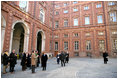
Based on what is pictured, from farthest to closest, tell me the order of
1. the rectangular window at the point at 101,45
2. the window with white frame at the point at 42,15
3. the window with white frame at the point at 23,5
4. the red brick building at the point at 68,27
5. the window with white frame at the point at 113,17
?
the rectangular window at the point at 101,45 → the window with white frame at the point at 113,17 → the window with white frame at the point at 42,15 → the red brick building at the point at 68,27 → the window with white frame at the point at 23,5

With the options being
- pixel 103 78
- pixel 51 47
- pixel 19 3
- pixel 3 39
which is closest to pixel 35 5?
pixel 19 3

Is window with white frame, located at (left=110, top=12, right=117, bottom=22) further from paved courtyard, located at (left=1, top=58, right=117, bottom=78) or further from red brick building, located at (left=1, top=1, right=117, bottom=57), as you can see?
paved courtyard, located at (left=1, top=58, right=117, bottom=78)

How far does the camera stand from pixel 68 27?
20891mm

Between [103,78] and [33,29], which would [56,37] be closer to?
[33,29]

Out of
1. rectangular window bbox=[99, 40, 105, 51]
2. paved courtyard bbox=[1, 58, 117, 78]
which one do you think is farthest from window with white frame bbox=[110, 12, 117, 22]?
paved courtyard bbox=[1, 58, 117, 78]

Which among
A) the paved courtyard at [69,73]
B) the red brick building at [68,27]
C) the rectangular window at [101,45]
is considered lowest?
the paved courtyard at [69,73]

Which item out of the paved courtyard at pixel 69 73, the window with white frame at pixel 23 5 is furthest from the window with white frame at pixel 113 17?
the window with white frame at pixel 23 5

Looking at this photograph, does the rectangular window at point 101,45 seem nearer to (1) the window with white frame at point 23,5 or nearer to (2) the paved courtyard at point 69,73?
(2) the paved courtyard at point 69,73

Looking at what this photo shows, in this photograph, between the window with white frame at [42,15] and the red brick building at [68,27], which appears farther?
the window with white frame at [42,15]

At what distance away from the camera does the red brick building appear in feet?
45.2

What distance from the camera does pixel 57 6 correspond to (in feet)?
75.5

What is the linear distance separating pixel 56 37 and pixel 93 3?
39.3ft

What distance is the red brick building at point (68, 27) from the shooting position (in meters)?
13.8

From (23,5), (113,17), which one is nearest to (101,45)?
(113,17)
